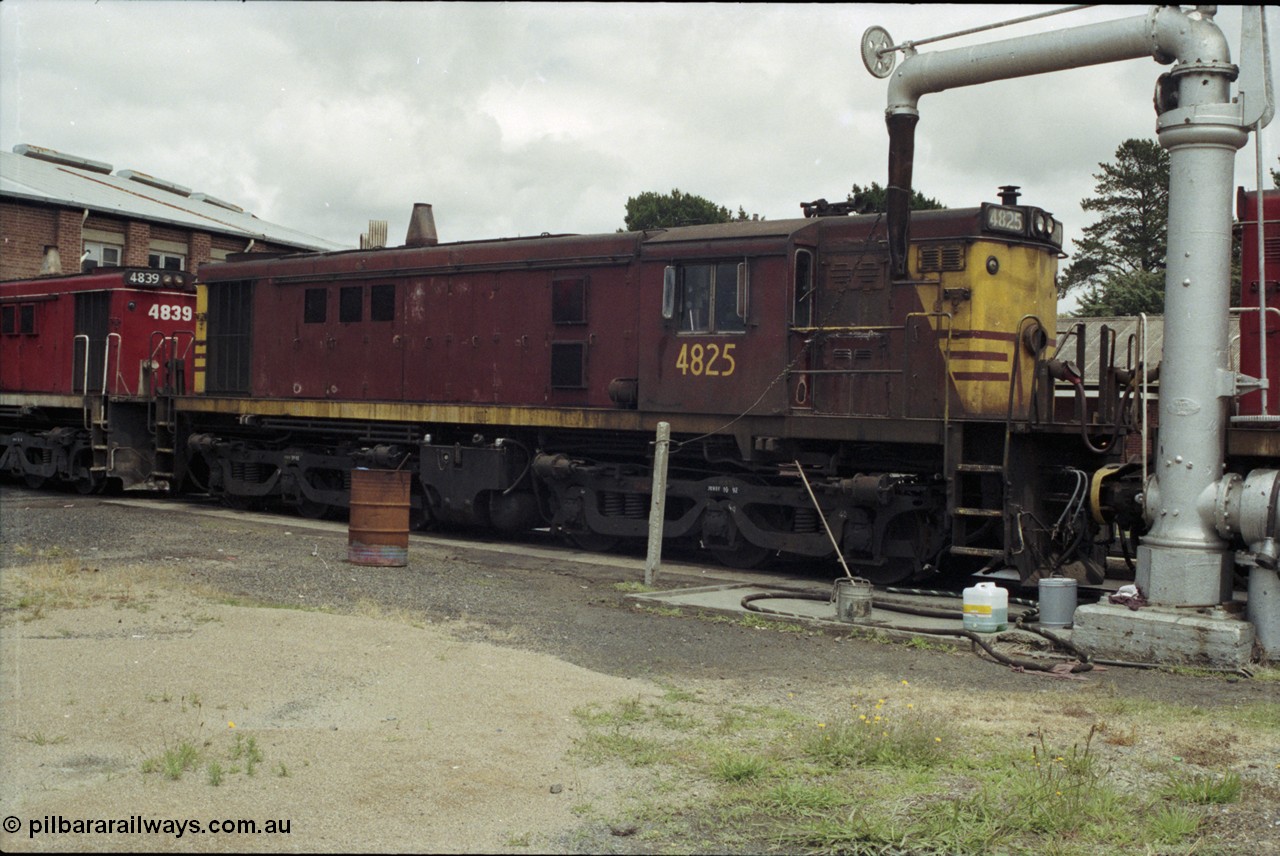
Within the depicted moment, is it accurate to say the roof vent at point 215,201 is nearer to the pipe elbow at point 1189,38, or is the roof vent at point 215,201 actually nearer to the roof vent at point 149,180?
the roof vent at point 149,180

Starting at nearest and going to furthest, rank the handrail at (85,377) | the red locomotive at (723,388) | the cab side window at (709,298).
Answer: the red locomotive at (723,388) → the cab side window at (709,298) → the handrail at (85,377)

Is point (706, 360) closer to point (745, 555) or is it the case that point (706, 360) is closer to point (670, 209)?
point (745, 555)

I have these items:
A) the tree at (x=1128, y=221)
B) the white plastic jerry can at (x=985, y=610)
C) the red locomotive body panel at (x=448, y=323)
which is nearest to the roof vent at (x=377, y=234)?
the red locomotive body panel at (x=448, y=323)

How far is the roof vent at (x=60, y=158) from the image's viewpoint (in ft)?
117

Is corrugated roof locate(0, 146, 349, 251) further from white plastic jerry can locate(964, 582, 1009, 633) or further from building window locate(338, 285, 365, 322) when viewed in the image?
white plastic jerry can locate(964, 582, 1009, 633)

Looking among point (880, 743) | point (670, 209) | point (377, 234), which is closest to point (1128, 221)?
point (670, 209)

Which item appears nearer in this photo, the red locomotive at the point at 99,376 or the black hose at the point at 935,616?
the black hose at the point at 935,616

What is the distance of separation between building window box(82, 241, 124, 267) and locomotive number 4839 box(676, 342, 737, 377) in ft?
77.0

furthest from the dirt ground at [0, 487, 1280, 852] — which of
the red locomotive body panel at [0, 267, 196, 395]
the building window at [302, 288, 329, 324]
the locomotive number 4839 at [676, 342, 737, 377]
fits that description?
the red locomotive body panel at [0, 267, 196, 395]

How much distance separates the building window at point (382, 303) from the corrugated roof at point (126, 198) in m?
16.8

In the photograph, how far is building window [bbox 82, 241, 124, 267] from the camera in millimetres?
32375

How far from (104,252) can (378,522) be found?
77.4 ft

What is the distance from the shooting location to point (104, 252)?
32.9m

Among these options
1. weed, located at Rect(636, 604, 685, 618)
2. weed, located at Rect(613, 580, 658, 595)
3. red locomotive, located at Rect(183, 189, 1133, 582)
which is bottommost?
weed, located at Rect(636, 604, 685, 618)
